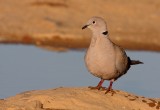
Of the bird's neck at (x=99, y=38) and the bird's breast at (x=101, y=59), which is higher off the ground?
the bird's neck at (x=99, y=38)

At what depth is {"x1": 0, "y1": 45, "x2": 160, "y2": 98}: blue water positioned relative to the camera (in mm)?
17016

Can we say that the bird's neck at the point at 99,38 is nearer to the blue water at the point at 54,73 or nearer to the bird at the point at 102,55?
the bird at the point at 102,55

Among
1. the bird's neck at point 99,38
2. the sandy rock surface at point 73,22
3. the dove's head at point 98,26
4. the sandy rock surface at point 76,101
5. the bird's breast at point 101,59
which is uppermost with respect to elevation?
the sandy rock surface at point 73,22

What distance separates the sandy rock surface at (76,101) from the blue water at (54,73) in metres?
4.39

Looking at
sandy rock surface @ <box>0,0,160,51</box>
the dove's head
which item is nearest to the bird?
the dove's head

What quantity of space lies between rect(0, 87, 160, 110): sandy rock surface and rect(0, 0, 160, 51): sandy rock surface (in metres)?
13.3

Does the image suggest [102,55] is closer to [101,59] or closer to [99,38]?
[101,59]

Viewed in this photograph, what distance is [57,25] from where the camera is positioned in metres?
27.3

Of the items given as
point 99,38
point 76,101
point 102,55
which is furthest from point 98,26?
point 76,101

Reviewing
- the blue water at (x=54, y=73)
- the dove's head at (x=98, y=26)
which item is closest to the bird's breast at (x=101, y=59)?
the dove's head at (x=98, y=26)

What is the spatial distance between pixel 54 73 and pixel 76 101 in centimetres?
826

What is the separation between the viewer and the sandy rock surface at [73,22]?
2584 cm

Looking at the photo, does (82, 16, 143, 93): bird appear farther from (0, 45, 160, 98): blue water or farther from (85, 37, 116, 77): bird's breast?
(0, 45, 160, 98): blue water

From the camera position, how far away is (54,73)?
62.2 feet
